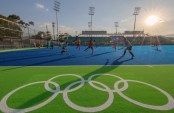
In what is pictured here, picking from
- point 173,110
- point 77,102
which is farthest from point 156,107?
point 77,102

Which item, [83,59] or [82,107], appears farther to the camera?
[83,59]

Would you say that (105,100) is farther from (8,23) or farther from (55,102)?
(8,23)

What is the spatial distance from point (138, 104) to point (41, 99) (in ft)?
8.45

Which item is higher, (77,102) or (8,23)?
(8,23)

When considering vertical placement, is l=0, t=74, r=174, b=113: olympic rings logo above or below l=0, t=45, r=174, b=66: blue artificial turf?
below

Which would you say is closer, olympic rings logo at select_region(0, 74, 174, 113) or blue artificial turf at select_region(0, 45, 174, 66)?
olympic rings logo at select_region(0, 74, 174, 113)

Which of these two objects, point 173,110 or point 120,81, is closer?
point 173,110

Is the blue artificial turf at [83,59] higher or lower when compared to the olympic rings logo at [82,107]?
higher

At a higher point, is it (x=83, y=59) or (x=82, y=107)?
(x=83, y=59)

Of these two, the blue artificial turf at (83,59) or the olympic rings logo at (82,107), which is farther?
the blue artificial turf at (83,59)

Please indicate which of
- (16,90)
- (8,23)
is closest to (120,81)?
(16,90)

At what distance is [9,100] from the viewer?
12.8 ft

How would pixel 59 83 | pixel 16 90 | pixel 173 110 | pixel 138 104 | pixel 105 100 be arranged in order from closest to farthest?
pixel 173 110, pixel 138 104, pixel 105 100, pixel 16 90, pixel 59 83

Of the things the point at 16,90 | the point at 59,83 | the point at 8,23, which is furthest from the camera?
the point at 8,23
